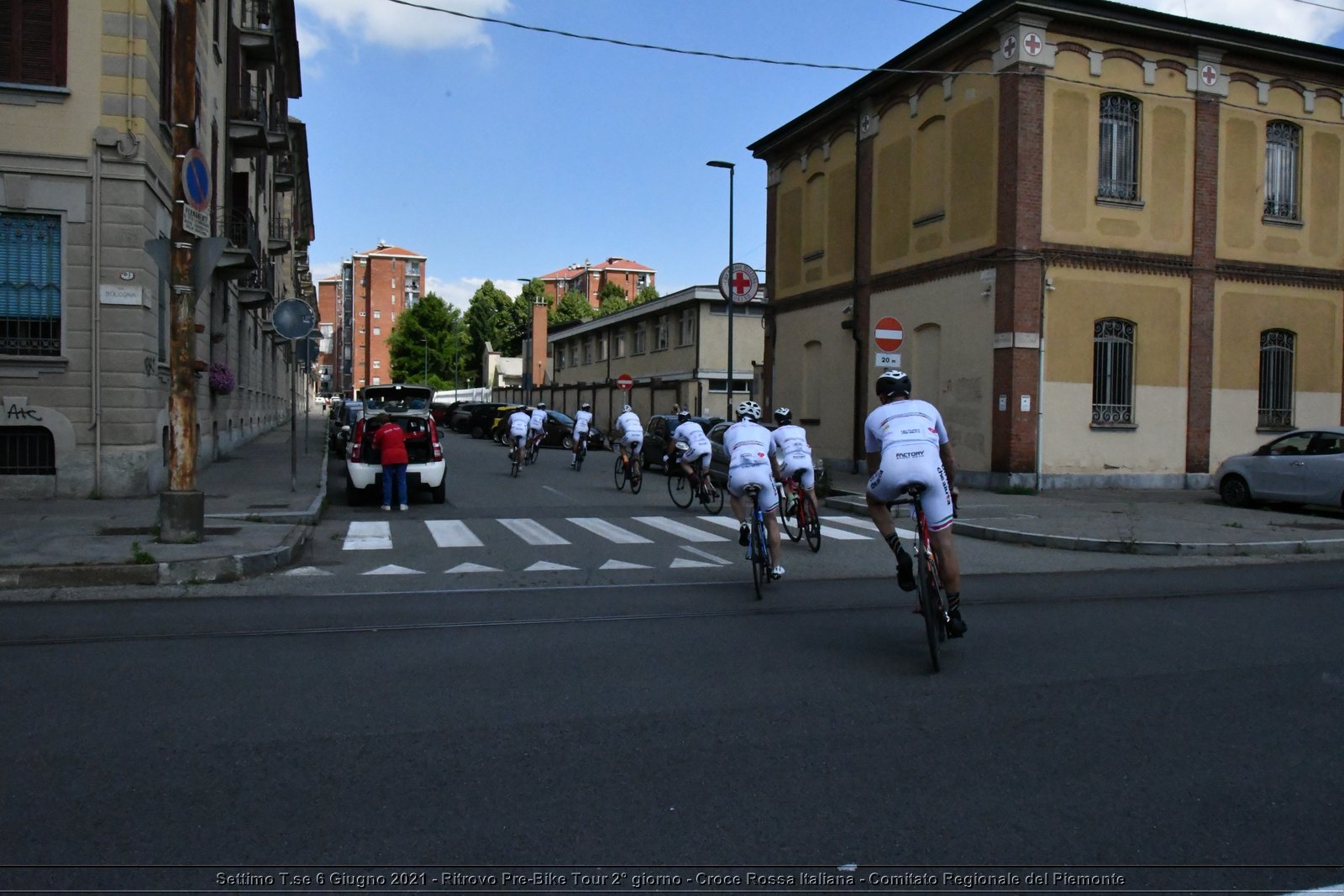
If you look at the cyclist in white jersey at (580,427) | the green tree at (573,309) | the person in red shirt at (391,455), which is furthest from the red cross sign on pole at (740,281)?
the green tree at (573,309)

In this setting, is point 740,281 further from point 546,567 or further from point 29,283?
point 546,567

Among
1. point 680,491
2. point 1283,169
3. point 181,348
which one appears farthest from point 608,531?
point 1283,169

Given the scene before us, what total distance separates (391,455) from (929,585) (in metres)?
11.8

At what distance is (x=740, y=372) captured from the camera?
44.1 m

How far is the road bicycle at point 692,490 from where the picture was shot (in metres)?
16.9

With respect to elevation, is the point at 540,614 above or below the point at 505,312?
below

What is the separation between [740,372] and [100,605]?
121 ft

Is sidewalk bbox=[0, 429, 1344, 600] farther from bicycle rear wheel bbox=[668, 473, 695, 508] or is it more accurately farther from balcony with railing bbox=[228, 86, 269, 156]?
balcony with railing bbox=[228, 86, 269, 156]

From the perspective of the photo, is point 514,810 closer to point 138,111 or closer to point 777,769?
point 777,769

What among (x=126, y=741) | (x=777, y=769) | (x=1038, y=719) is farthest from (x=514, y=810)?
(x=1038, y=719)

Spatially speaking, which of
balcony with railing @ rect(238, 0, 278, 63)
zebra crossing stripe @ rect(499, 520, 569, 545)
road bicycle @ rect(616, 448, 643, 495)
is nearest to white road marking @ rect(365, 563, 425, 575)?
zebra crossing stripe @ rect(499, 520, 569, 545)

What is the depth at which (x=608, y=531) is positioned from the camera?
14312mm

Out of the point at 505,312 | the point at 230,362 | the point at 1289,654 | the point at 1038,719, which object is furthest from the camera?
the point at 505,312

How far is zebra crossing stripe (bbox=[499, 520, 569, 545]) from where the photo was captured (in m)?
13.1
